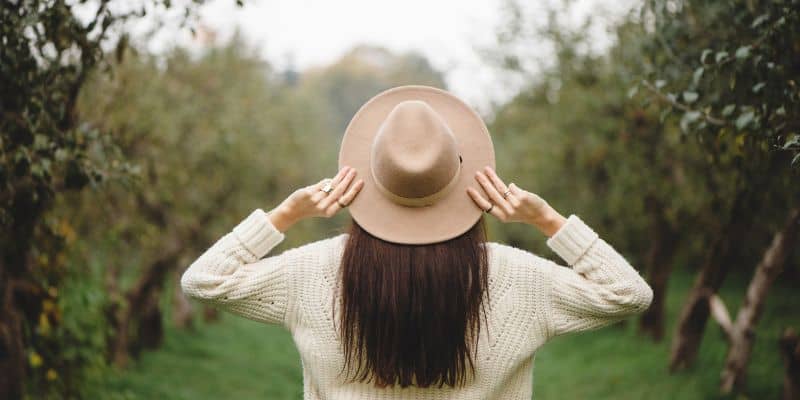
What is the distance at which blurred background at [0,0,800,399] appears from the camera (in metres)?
3.90

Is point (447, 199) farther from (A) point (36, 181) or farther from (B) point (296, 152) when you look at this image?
(B) point (296, 152)

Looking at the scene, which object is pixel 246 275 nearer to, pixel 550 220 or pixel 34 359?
pixel 550 220

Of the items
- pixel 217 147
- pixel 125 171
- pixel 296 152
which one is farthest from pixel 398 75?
pixel 125 171

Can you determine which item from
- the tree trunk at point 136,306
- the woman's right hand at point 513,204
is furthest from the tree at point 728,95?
the tree trunk at point 136,306

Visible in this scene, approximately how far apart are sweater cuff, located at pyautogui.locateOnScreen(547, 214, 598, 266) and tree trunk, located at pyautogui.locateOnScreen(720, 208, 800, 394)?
3.35m

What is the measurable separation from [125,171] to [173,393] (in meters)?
5.17

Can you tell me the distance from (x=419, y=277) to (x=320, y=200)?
45cm

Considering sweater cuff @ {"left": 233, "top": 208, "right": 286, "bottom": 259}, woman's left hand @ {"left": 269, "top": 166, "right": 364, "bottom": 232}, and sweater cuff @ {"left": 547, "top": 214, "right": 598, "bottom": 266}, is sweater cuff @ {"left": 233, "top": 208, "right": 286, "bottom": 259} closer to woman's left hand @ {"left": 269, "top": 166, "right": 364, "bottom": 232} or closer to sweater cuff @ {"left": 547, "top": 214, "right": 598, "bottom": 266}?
woman's left hand @ {"left": 269, "top": 166, "right": 364, "bottom": 232}

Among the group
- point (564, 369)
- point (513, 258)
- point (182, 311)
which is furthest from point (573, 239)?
point (182, 311)

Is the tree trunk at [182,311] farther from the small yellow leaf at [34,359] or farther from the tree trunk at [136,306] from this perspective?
the small yellow leaf at [34,359]

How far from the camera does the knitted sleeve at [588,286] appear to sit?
2432 millimetres

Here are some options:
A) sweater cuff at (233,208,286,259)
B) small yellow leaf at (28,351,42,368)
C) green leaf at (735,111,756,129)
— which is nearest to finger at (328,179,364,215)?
sweater cuff at (233,208,286,259)

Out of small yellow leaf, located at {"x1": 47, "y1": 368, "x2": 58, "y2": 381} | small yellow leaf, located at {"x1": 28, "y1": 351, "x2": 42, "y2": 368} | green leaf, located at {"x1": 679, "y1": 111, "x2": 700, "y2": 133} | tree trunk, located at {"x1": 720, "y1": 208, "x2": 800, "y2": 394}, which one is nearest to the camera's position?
green leaf, located at {"x1": 679, "y1": 111, "x2": 700, "y2": 133}

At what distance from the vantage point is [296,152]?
17062 mm
